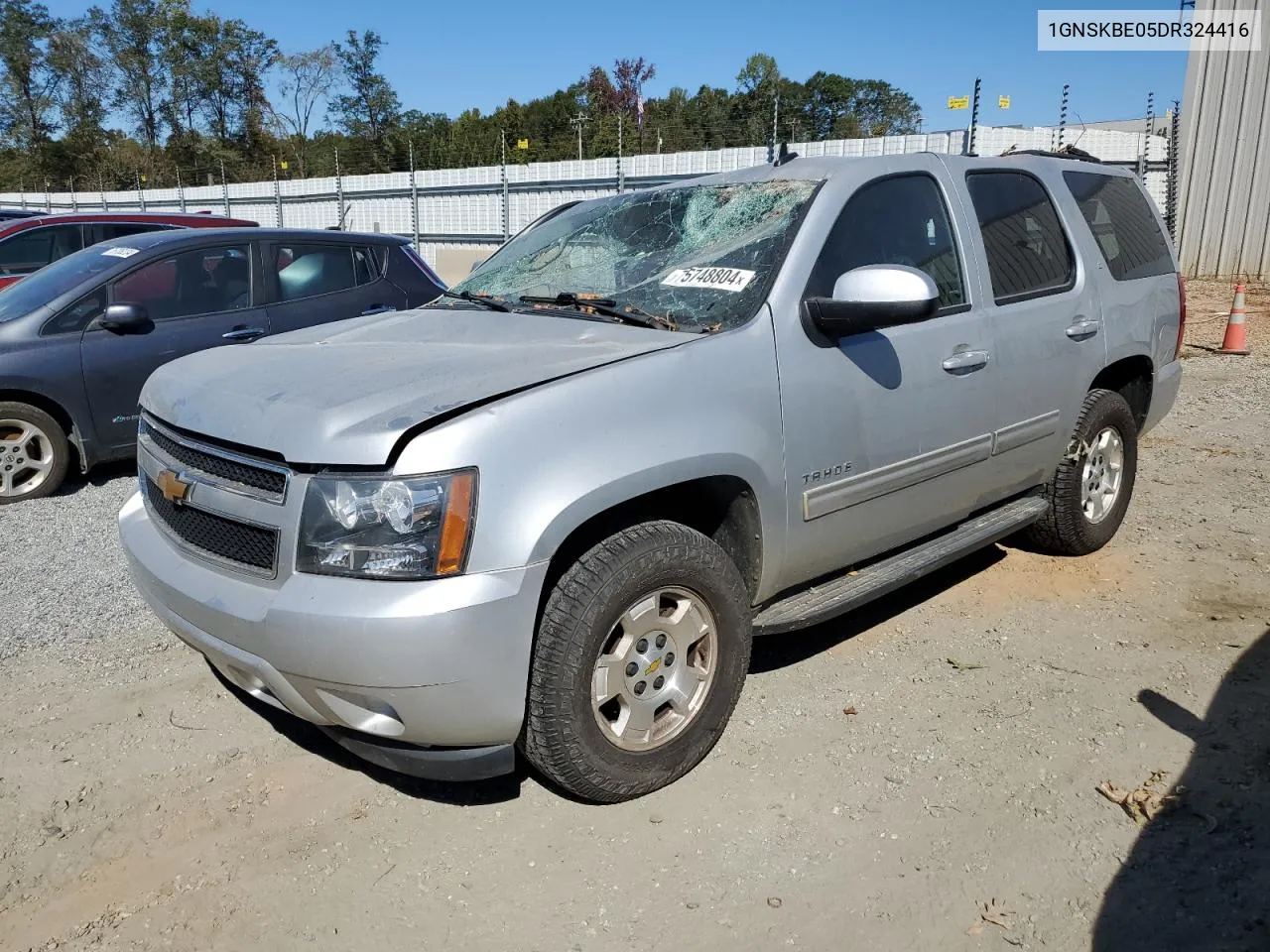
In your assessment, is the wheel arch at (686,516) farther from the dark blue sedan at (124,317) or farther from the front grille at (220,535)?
the dark blue sedan at (124,317)

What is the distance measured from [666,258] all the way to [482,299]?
0.79 metres

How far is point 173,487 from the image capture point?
2.82 meters

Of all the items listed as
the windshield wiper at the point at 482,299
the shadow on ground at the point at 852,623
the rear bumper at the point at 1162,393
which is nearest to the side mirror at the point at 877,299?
the windshield wiper at the point at 482,299

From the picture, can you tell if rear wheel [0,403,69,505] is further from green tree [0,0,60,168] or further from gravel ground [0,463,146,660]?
green tree [0,0,60,168]

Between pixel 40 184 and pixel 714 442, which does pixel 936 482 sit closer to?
pixel 714 442

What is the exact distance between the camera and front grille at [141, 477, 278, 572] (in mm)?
2545

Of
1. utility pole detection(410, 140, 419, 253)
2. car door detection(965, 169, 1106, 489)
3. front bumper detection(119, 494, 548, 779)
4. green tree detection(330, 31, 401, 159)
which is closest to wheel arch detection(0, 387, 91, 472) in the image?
front bumper detection(119, 494, 548, 779)

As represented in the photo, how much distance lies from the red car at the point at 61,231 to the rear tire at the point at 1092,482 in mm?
7658

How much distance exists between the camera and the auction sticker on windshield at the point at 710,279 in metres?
3.20

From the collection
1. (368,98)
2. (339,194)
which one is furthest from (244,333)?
(368,98)

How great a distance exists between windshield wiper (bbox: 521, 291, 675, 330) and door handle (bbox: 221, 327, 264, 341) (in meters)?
3.15

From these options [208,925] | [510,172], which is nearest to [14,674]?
[208,925]

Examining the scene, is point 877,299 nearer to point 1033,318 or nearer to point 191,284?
point 1033,318

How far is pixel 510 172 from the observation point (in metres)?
17.0
